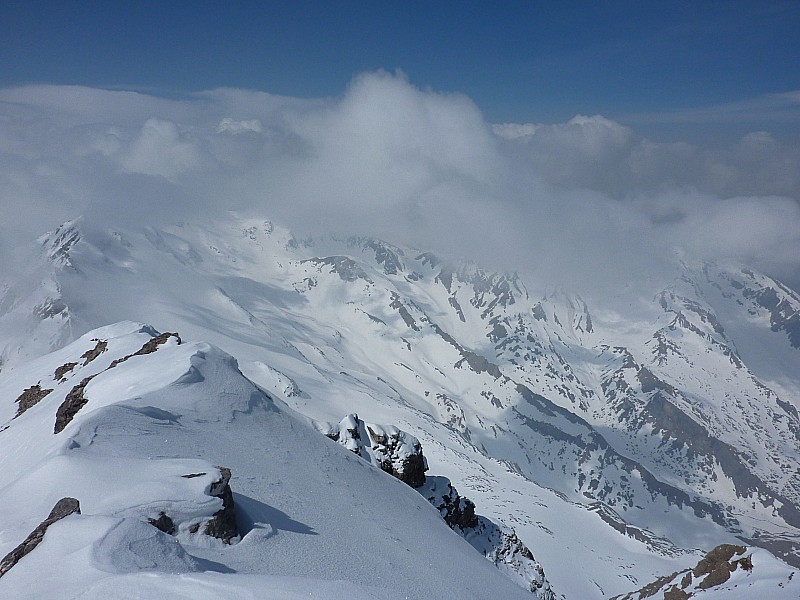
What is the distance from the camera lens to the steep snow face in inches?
424

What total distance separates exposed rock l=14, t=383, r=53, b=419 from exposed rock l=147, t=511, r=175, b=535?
120 ft

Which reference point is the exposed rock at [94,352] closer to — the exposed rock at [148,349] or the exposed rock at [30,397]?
the exposed rock at [30,397]

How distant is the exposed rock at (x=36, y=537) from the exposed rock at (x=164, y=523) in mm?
1891

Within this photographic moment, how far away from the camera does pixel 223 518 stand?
15078 millimetres

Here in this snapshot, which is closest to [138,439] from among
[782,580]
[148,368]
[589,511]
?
[148,368]

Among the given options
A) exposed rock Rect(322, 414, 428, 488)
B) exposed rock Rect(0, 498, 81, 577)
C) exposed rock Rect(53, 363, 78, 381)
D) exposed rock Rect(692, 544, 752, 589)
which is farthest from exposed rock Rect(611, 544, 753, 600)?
exposed rock Rect(53, 363, 78, 381)

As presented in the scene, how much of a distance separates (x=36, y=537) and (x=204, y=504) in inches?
165

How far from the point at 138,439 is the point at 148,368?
14132 mm

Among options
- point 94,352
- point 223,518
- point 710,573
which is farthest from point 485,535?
point 94,352

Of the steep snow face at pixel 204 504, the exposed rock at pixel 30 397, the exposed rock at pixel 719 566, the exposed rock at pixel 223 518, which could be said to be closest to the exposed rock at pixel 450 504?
the steep snow face at pixel 204 504

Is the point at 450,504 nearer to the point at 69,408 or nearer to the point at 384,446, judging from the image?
the point at 384,446

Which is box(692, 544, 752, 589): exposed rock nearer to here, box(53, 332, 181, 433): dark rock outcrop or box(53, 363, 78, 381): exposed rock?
box(53, 332, 181, 433): dark rock outcrop

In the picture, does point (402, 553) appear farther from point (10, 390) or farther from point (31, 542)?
point (10, 390)

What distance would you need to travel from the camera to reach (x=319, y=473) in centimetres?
2597
